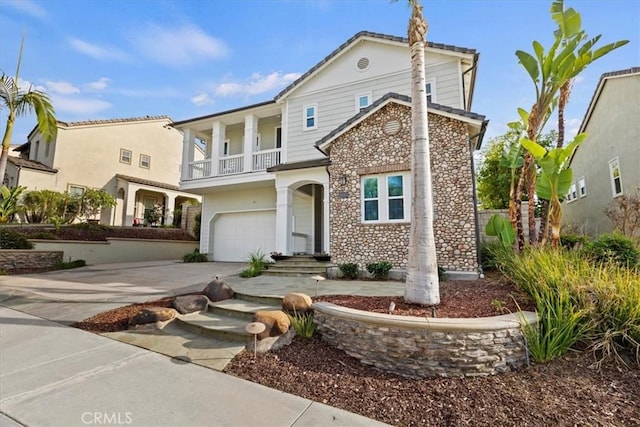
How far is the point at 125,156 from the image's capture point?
69.6 ft

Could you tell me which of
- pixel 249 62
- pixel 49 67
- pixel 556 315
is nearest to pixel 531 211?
pixel 556 315

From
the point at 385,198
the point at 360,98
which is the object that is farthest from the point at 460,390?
the point at 360,98

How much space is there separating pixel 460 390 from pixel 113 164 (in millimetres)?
24403

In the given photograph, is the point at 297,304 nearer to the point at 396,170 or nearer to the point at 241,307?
the point at 241,307

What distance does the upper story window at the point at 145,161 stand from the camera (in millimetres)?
22125

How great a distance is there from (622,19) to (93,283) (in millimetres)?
17133

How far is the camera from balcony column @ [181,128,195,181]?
15.1 m

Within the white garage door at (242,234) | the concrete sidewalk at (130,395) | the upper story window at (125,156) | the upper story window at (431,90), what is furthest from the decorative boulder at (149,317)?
the upper story window at (125,156)

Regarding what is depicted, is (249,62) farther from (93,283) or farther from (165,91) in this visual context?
(93,283)

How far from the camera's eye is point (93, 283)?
8.82m

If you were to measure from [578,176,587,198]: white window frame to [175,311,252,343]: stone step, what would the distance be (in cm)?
2031

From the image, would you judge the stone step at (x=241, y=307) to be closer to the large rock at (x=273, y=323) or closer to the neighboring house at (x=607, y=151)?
the large rock at (x=273, y=323)

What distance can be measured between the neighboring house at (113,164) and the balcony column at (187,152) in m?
1.56

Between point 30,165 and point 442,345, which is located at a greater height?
point 30,165
